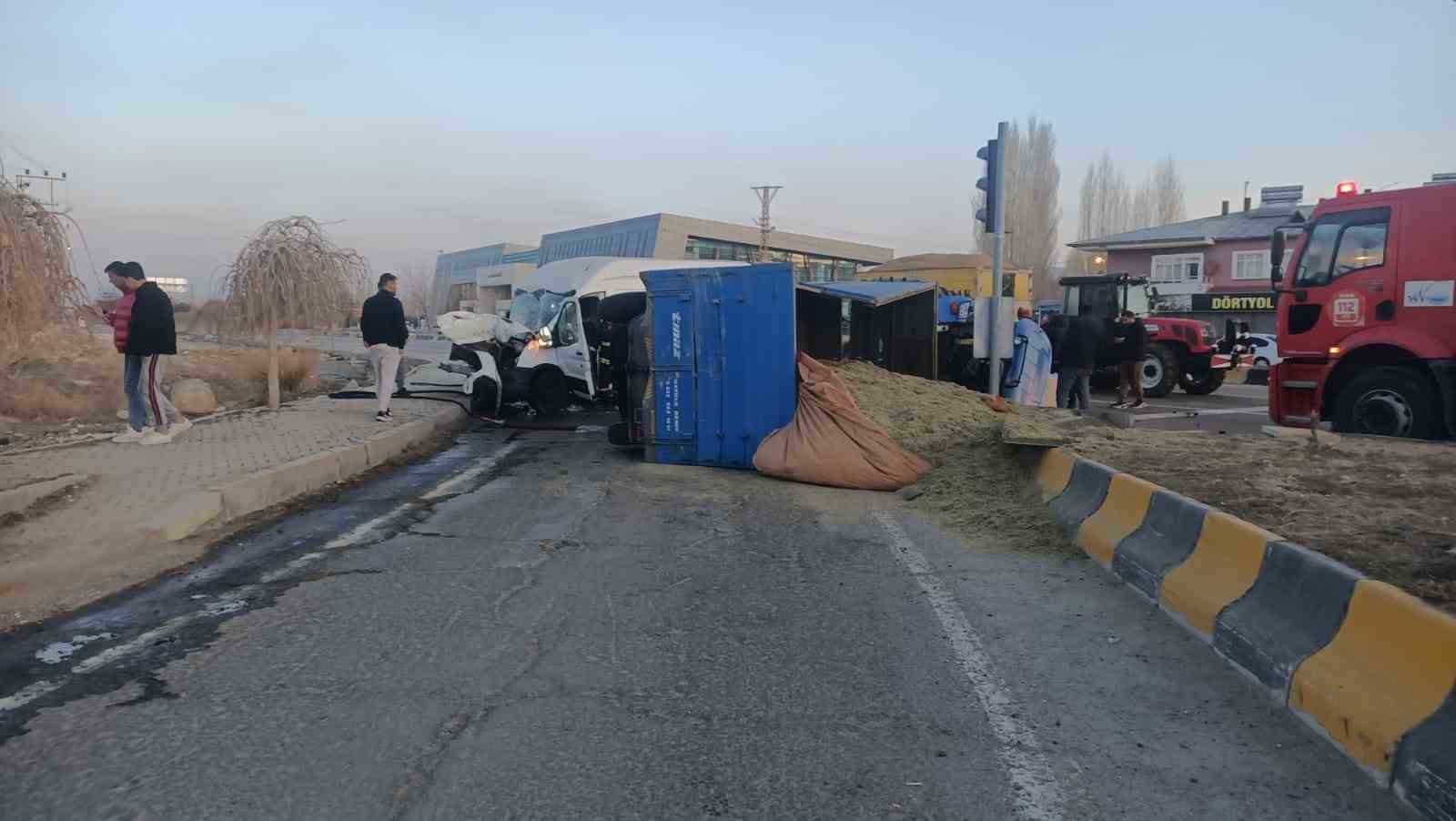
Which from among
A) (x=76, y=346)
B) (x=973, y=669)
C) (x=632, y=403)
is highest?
(x=76, y=346)

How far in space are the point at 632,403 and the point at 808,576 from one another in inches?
202

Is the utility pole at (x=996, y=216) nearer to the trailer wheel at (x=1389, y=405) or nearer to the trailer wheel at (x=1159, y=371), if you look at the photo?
the trailer wheel at (x=1389, y=405)

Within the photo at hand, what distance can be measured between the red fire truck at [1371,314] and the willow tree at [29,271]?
11.5m

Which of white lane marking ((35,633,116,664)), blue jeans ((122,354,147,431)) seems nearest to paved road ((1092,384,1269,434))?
white lane marking ((35,633,116,664))

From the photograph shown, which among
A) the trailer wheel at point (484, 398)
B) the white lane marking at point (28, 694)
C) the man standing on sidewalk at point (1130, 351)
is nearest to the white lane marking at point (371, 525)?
the white lane marking at point (28, 694)

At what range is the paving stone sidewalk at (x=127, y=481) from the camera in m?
5.74

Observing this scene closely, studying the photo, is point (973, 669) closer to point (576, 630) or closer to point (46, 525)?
point (576, 630)

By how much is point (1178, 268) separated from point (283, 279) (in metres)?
39.9

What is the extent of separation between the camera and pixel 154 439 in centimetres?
984

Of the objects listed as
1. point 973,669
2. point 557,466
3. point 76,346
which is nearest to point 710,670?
point 973,669

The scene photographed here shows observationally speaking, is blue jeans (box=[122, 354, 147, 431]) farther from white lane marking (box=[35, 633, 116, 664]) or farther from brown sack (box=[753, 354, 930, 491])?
brown sack (box=[753, 354, 930, 491])

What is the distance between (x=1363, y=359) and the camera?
10.2m

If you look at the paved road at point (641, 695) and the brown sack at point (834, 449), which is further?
the brown sack at point (834, 449)

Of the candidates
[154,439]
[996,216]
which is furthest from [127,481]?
[996,216]
